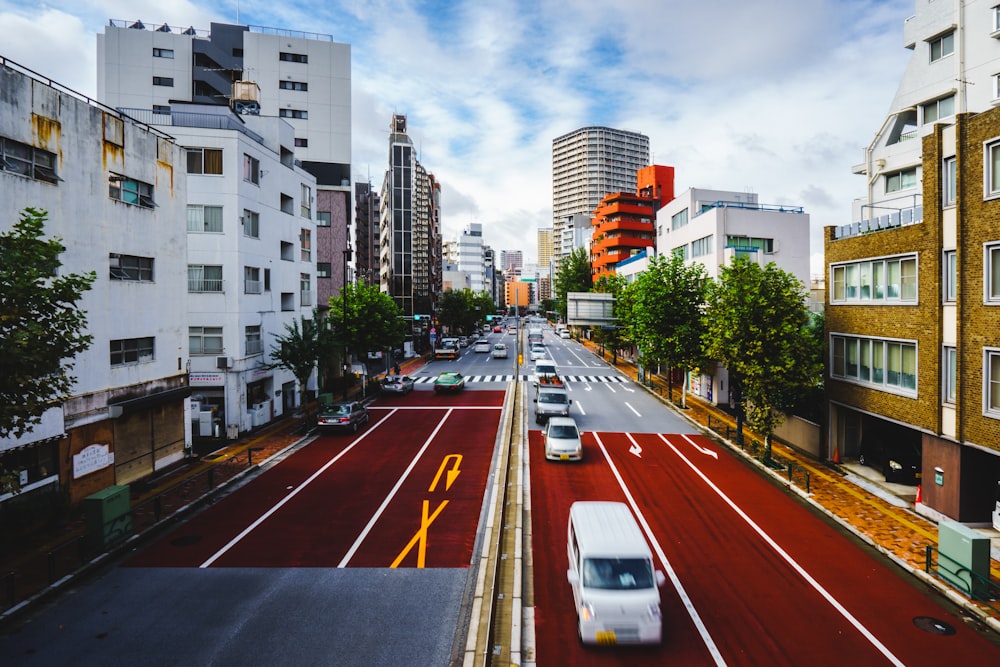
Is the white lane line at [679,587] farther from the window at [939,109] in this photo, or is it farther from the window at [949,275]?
the window at [939,109]

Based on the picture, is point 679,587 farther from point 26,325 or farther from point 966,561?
point 26,325

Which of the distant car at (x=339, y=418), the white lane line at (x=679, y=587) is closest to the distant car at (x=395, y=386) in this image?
→ the distant car at (x=339, y=418)

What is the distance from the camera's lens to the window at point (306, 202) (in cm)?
3894

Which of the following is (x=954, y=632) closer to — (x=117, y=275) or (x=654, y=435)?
(x=654, y=435)

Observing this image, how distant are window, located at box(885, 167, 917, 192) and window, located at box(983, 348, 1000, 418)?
89.4 ft

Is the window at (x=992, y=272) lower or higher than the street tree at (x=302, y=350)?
higher

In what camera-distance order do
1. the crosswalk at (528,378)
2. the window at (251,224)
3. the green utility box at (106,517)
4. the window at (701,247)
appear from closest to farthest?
the green utility box at (106,517), the window at (251,224), the window at (701,247), the crosswalk at (528,378)

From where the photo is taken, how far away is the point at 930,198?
59.2 ft

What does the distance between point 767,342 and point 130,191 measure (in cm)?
2570

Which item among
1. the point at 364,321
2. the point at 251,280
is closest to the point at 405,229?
the point at 364,321

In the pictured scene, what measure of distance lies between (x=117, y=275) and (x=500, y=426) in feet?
63.3

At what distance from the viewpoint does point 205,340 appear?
96.8ft

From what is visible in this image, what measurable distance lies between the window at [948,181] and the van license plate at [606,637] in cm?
1678

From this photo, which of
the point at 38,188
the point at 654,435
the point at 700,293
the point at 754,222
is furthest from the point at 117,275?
the point at 754,222
